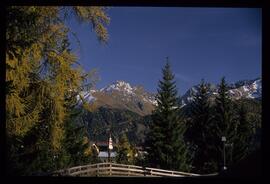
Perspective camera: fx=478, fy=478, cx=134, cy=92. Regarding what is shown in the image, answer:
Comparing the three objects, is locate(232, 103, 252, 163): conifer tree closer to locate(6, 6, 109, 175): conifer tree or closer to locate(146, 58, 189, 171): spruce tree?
locate(146, 58, 189, 171): spruce tree

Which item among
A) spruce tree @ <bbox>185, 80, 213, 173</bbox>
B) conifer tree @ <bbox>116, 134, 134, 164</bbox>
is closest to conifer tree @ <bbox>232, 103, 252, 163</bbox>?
spruce tree @ <bbox>185, 80, 213, 173</bbox>

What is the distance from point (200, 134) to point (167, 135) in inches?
55.4

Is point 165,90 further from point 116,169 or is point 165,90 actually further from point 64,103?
point 116,169

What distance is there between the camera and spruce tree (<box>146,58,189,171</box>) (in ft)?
63.2

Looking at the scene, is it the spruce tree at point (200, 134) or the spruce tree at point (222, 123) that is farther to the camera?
the spruce tree at point (200, 134)

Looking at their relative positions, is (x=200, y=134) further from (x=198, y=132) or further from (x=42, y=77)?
(x=42, y=77)

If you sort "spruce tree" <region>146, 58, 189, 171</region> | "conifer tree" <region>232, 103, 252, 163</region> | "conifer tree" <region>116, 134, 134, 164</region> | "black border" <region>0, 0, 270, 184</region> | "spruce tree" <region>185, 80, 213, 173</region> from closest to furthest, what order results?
"black border" <region>0, 0, 270, 184</region>, "conifer tree" <region>232, 103, 252, 163</region>, "spruce tree" <region>146, 58, 189, 171</region>, "spruce tree" <region>185, 80, 213, 173</region>, "conifer tree" <region>116, 134, 134, 164</region>

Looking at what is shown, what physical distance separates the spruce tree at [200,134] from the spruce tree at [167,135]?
0.60 m

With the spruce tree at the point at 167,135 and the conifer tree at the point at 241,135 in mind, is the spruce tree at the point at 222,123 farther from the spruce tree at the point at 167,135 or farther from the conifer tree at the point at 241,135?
the spruce tree at the point at 167,135

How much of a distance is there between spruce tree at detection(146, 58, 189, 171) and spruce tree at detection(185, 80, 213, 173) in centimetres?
60

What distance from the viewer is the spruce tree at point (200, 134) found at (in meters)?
19.8

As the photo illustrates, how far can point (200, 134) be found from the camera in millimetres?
20406
